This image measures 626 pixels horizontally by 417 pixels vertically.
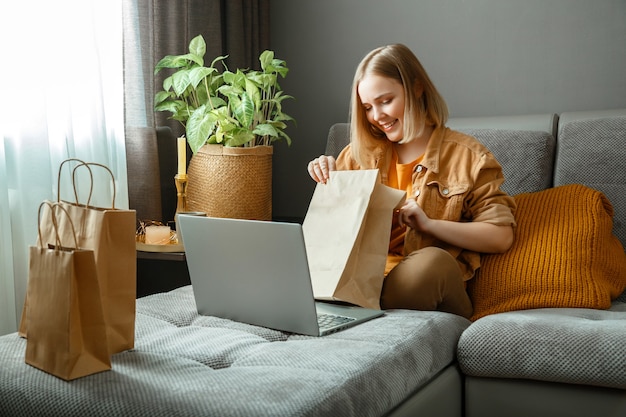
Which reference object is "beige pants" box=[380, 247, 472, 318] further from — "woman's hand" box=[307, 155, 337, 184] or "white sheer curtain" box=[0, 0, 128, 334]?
"white sheer curtain" box=[0, 0, 128, 334]

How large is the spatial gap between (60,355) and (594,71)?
198 cm

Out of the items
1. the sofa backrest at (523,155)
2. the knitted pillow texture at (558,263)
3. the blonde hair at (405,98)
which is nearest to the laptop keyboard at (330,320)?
the knitted pillow texture at (558,263)

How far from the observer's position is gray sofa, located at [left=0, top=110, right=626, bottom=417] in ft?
3.61

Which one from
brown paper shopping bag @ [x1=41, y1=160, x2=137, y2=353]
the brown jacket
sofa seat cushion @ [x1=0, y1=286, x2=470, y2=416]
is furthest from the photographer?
the brown jacket

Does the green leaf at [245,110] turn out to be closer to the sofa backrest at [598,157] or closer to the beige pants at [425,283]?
the beige pants at [425,283]

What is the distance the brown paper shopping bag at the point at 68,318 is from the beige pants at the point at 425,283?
2.33 feet

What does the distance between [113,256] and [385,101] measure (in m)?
0.88

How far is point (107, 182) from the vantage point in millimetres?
2205

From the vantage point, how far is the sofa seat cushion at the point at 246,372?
3.54 feet

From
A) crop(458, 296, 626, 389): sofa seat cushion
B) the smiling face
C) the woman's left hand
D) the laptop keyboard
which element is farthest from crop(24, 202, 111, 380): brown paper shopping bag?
the smiling face

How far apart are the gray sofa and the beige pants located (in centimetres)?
8

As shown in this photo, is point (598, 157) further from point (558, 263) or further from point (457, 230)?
point (457, 230)

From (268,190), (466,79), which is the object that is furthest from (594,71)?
(268,190)

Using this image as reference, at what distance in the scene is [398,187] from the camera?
77.3 inches
